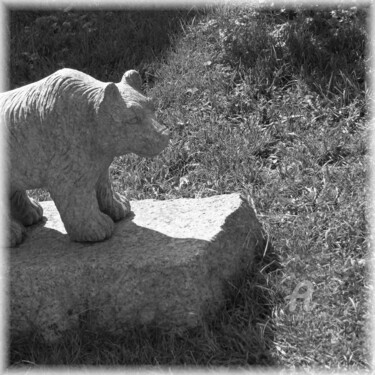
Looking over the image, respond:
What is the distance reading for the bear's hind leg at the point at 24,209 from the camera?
3684mm

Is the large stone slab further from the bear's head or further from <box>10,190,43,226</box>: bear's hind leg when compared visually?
the bear's head

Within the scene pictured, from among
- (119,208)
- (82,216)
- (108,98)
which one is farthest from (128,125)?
(119,208)

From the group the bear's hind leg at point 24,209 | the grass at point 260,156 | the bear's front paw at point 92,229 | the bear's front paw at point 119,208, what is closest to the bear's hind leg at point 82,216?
the bear's front paw at point 92,229

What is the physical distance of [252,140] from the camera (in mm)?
4816

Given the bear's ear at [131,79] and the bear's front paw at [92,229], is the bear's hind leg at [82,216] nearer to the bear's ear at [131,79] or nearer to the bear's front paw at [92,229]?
the bear's front paw at [92,229]

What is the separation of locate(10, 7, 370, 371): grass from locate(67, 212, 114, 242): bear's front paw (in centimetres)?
48

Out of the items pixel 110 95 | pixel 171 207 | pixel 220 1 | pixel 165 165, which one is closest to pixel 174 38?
pixel 220 1

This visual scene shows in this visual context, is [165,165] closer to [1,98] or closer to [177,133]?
[177,133]

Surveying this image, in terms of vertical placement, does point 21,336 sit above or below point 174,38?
below

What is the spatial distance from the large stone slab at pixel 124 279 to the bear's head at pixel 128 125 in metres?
0.52

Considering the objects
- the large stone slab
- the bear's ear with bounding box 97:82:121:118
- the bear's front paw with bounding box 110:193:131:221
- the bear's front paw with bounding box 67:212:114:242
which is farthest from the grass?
the bear's ear with bounding box 97:82:121:118

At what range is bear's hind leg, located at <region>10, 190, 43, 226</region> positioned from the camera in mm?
3684

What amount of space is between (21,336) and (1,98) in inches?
47.0

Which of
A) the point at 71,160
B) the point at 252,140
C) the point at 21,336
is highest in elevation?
the point at 71,160
